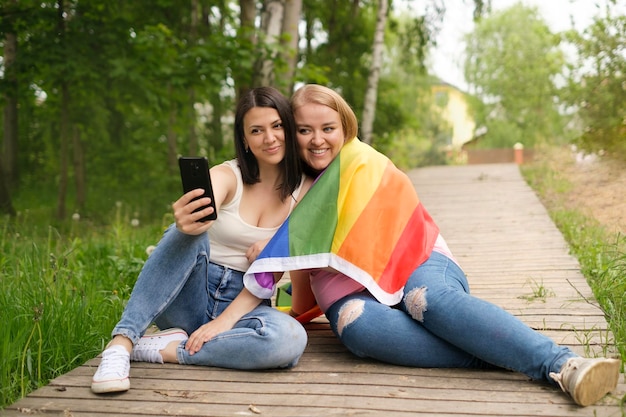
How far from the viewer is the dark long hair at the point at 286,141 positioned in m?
2.72

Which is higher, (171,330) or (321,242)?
(321,242)

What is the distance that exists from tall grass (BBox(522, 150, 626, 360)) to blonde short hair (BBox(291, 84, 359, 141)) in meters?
1.45

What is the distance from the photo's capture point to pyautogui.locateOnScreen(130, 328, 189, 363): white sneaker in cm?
272

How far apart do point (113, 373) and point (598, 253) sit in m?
3.42

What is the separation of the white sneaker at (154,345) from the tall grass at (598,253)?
5.93 feet

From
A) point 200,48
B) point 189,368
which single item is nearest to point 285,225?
point 189,368

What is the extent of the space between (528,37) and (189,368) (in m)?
35.2

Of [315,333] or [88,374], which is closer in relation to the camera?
[88,374]

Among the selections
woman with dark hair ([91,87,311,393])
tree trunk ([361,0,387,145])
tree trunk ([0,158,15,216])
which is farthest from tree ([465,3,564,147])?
woman with dark hair ([91,87,311,393])

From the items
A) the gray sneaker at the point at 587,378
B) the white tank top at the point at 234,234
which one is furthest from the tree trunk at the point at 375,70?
the gray sneaker at the point at 587,378

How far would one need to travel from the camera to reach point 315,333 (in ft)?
10.6

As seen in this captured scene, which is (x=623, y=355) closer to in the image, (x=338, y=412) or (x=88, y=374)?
(x=338, y=412)

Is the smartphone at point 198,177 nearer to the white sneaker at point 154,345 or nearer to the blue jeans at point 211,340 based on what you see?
the blue jeans at point 211,340

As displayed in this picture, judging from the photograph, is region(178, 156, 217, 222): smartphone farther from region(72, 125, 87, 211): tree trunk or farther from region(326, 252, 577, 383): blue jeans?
region(72, 125, 87, 211): tree trunk
